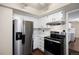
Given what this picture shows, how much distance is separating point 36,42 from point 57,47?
45cm

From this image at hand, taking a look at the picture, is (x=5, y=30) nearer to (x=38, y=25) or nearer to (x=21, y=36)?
(x=21, y=36)

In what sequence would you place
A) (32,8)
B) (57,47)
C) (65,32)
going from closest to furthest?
1. (32,8)
2. (65,32)
3. (57,47)

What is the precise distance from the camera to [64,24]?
1.55m

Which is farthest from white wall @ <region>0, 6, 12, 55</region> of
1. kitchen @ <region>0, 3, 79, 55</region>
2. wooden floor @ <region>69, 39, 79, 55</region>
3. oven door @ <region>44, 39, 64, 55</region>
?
wooden floor @ <region>69, 39, 79, 55</region>

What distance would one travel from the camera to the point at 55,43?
165cm

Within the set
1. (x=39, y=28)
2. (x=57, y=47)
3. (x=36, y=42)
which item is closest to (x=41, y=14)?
(x=39, y=28)

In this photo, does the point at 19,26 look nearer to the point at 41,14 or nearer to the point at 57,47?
the point at 41,14

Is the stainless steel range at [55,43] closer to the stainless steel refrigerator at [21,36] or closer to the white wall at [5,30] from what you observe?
the stainless steel refrigerator at [21,36]

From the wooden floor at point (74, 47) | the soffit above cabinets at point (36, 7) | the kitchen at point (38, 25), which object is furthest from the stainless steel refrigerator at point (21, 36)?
the wooden floor at point (74, 47)

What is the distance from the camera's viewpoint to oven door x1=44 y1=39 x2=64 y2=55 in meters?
1.59

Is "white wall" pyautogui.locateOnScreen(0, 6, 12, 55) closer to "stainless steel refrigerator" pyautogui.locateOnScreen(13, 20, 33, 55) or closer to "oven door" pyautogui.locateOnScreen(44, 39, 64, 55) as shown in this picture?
"stainless steel refrigerator" pyautogui.locateOnScreen(13, 20, 33, 55)

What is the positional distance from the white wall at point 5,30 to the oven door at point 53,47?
73cm

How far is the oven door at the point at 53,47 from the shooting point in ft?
5.22

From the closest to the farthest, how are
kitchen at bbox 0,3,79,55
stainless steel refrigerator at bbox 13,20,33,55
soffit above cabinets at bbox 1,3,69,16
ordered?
soffit above cabinets at bbox 1,3,69,16 → kitchen at bbox 0,3,79,55 → stainless steel refrigerator at bbox 13,20,33,55
